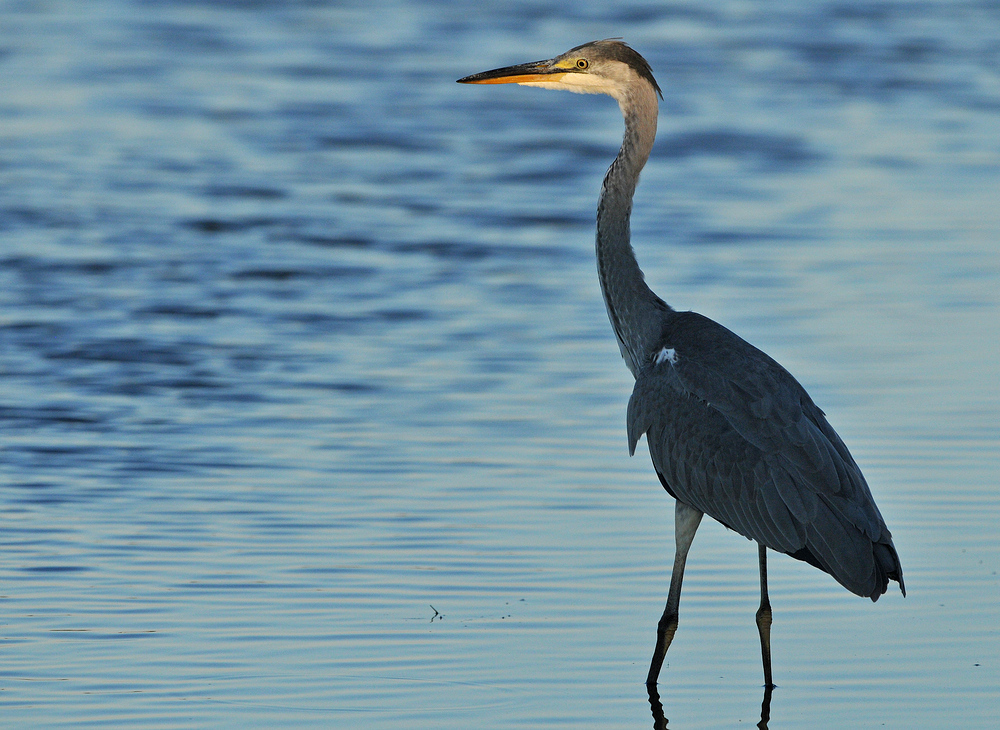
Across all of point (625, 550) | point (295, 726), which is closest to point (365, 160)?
point (625, 550)

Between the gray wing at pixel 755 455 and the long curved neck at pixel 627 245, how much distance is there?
0.27 m

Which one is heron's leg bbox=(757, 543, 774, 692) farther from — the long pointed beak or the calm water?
the long pointed beak

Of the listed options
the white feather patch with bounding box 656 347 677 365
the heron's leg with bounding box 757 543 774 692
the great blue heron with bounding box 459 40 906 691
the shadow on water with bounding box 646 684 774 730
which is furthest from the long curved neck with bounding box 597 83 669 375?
the shadow on water with bounding box 646 684 774 730

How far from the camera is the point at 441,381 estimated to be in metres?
9.37

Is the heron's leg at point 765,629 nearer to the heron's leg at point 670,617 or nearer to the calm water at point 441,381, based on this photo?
the calm water at point 441,381

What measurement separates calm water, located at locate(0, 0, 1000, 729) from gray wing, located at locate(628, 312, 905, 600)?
47cm

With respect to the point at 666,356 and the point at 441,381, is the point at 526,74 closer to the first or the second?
the point at 666,356

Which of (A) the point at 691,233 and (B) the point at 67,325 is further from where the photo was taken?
(A) the point at 691,233

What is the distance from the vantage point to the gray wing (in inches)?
232

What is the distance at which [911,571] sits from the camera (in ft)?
22.7

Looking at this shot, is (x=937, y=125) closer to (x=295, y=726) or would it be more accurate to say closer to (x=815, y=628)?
(x=815, y=628)

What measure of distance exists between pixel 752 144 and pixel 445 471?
27.5 ft

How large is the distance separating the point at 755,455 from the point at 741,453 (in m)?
0.05

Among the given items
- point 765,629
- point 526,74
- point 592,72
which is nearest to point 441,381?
point 526,74
